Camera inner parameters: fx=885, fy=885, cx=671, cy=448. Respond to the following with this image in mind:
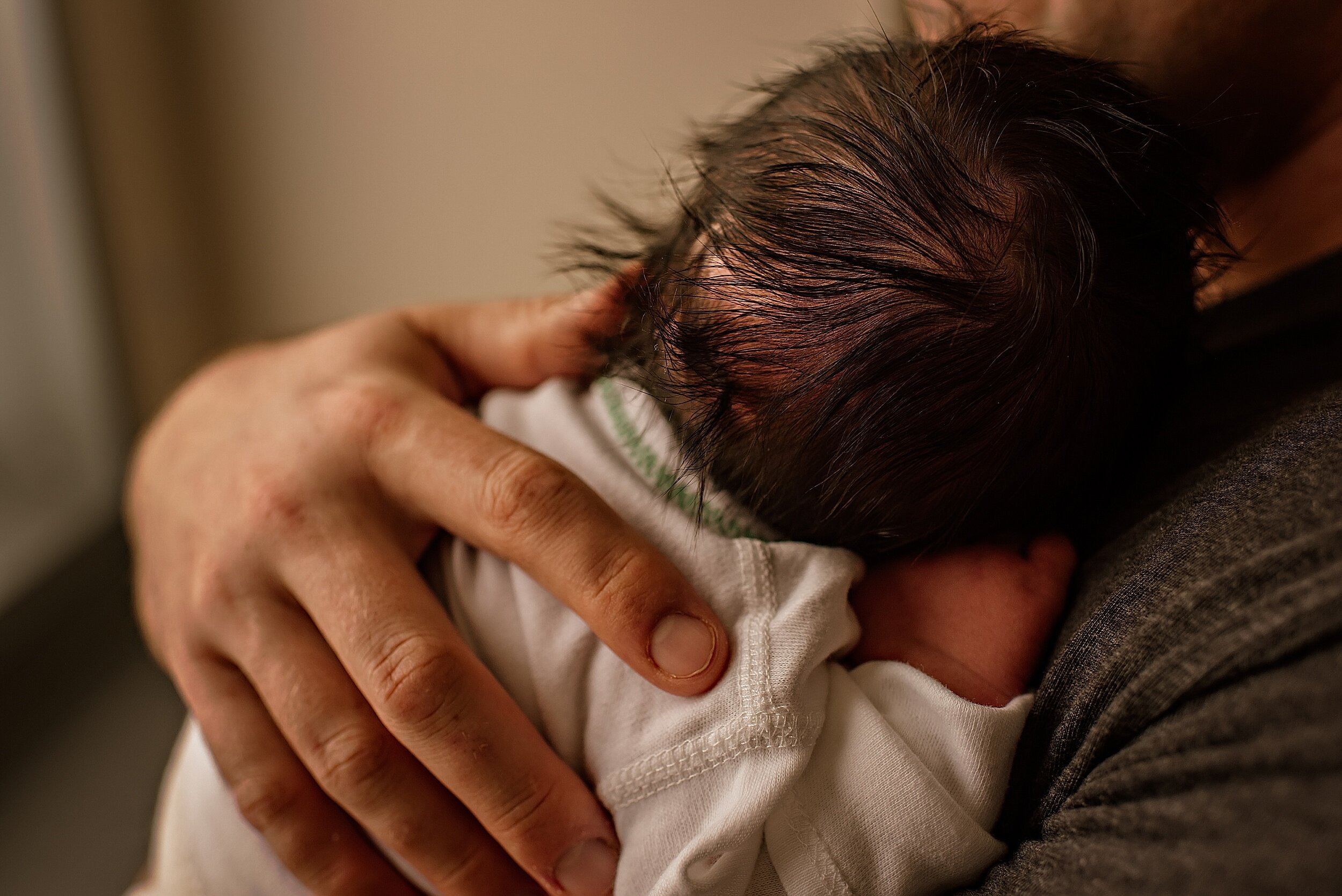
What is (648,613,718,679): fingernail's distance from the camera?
0.56 metres

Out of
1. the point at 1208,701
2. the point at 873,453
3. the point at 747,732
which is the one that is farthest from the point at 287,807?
the point at 1208,701

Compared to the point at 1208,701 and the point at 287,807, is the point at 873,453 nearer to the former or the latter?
the point at 1208,701

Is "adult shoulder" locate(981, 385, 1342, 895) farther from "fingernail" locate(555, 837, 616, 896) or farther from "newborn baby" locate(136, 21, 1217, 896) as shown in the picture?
"fingernail" locate(555, 837, 616, 896)

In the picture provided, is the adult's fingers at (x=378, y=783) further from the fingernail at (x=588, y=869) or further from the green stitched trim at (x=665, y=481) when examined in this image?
the green stitched trim at (x=665, y=481)

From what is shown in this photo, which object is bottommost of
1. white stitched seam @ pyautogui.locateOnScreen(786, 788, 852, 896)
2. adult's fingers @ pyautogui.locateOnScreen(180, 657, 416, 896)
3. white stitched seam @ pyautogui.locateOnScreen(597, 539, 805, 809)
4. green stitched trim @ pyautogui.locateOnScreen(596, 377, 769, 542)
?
adult's fingers @ pyautogui.locateOnScreen(180, 657, 416, 896)

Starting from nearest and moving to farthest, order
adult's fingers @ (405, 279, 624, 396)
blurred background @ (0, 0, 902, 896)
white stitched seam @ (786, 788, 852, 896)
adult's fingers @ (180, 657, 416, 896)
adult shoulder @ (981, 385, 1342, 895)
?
adult shoulder @ (981, 385, 1342, 895) → white stitched seam @ (786, 788, 852, 896) → adult's fingers @ (180, 657, 416, 896) → adult's fingers @ (405, 279, 624, 396) → blurred background @ (0, 0, 902, 896)

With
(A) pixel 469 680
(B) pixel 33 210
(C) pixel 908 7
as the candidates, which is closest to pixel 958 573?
(A) pixel 469 680

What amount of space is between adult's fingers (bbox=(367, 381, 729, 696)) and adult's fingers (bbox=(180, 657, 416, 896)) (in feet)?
0.75

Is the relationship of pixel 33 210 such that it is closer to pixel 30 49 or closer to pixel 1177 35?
pixel 30 49

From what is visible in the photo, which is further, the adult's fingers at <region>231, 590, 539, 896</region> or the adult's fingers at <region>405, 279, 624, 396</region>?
the adult's fingers at <region>405, 279, 624, 396</region>

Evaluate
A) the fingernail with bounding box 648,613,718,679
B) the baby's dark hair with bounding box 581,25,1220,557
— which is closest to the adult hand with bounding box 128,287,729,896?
the fingernail with bounding box 648,613,718,679

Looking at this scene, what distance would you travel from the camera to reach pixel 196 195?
1.89 m

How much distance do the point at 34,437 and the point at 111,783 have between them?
2.20ft

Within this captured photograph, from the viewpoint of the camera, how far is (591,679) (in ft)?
2.07
